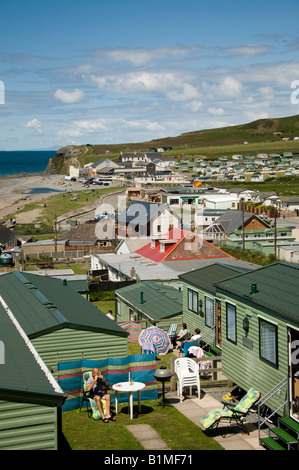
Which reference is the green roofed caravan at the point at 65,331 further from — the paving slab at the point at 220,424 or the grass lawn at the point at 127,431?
the paving slab at the point at 220,424

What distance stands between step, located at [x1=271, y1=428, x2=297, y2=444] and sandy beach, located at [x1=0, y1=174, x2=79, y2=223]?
8498cm

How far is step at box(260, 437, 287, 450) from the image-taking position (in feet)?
36.4

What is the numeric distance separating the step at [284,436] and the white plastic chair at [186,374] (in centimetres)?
351

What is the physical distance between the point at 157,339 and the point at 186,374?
4907 millimetres

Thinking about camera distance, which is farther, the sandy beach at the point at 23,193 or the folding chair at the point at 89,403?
the sandy beach at the point at 23,193

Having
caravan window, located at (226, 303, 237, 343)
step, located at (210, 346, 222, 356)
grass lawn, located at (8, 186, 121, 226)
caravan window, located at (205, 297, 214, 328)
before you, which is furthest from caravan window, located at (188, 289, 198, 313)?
grass lawn, located at (8, 186, 121, 226)

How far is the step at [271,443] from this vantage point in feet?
36.4

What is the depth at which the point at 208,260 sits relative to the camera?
38594 millimetres

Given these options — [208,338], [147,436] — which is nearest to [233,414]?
[147,436]

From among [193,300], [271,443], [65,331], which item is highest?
[65,331]

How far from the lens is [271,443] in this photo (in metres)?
11.3

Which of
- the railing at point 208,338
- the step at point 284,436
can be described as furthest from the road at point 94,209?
the step at point 284,436

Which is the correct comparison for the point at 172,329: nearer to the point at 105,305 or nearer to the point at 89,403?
the point at 89,403

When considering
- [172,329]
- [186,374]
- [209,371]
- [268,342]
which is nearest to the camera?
[268,342]
